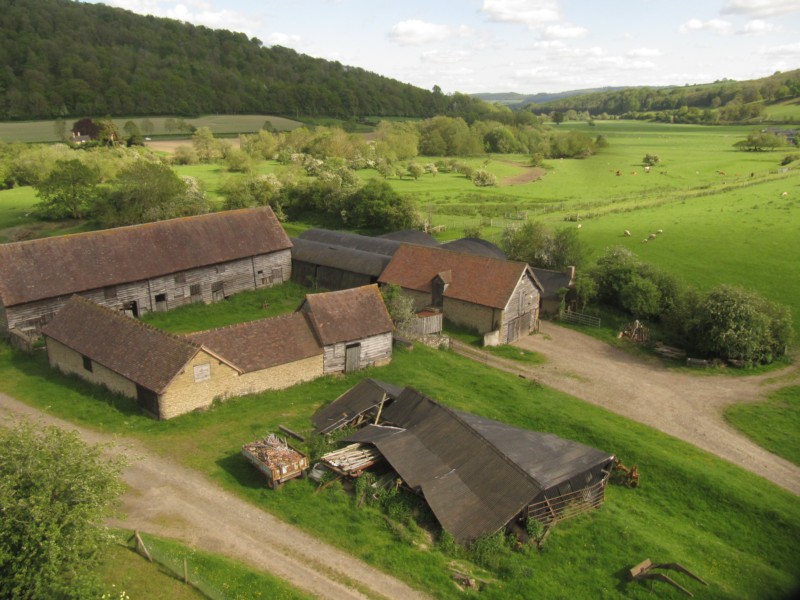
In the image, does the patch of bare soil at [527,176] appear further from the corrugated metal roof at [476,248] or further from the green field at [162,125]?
the green field at [162,125]

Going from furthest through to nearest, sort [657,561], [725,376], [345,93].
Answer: [345,93] → [725,376] → [657,561]

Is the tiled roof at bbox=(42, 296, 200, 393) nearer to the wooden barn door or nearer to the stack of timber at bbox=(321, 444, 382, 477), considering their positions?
the wooden barn door

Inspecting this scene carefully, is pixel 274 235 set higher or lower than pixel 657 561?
higher

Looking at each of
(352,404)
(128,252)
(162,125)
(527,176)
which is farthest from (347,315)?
(162,125)

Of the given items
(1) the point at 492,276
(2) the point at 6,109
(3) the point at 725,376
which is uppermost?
(2) the point at 6,109

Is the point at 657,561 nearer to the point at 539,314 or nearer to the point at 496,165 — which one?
the point at 539,314

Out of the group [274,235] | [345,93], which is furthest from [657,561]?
[345,93]

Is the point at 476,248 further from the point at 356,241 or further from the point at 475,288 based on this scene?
the point at 475,288
